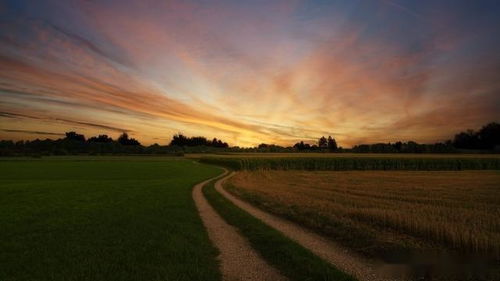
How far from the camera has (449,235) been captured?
12102 mm

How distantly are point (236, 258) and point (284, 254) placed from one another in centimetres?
160

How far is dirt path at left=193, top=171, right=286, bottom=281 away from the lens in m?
9.17

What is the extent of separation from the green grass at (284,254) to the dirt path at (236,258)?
13.0 inches

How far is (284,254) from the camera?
1092 centimetres

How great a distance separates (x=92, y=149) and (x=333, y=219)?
15122cm

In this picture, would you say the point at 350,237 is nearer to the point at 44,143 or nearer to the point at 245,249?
the point at 245,249

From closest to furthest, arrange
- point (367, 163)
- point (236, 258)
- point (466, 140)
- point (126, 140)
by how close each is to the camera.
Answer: point (236, 258) → point (367, 163) → point (466, 140) → point (126, 140)

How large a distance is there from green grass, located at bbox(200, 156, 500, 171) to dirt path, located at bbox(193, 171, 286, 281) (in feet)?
178

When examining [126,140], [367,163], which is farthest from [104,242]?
[126,140]

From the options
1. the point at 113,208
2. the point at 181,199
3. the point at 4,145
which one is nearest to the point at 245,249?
the point at 113,208

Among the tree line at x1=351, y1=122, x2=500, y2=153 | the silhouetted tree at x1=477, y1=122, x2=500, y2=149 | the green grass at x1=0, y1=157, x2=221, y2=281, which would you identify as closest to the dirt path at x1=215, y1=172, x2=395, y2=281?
the green grass at x1=0, y1=157, x2=221, y2=281

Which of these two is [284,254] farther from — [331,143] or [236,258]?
[331,143]

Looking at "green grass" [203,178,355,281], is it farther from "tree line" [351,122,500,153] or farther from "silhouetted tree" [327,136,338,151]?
"silhouetted tree" [327,136,338,151]

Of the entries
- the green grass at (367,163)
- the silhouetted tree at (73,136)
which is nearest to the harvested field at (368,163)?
the green grass at (367,163)
